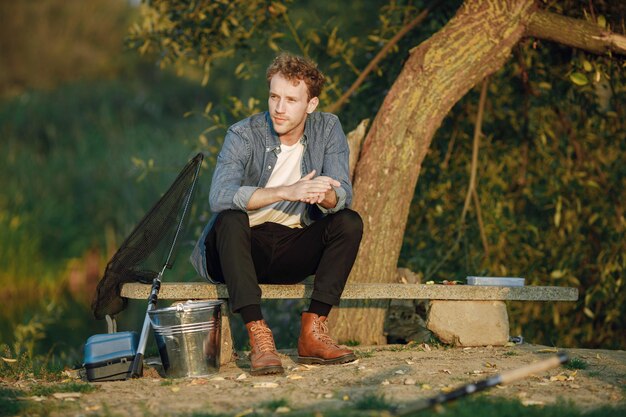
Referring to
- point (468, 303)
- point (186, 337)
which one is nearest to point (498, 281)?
point (468, 303)

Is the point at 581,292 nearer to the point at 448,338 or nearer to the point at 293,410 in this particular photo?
the point at 448,338

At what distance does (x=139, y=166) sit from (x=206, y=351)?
9.63 feet

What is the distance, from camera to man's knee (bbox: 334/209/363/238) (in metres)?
5.15

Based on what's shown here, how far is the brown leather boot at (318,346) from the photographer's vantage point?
510 cm

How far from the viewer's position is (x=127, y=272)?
213 inches

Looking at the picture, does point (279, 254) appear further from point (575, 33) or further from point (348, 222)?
point (575, 33)

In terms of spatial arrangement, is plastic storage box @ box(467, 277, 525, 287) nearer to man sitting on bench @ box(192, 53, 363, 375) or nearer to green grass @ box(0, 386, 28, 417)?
man sitting on bench @ box(192, 53, 363, 375)

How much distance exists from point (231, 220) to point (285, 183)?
1.90ft

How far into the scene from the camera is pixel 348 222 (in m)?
5.15

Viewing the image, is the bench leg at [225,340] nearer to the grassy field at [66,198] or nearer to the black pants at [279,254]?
the black pants at [279,254]

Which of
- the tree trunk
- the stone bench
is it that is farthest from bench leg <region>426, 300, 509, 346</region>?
the tree trunk

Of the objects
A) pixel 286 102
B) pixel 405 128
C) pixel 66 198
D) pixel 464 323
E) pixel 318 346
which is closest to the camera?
pixel 318 346

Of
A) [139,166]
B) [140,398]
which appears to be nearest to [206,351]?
[140,398]

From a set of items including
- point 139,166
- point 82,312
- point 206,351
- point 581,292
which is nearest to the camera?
point 206,351
